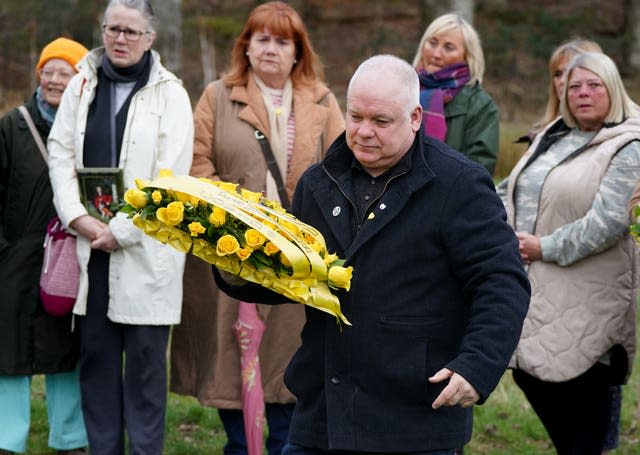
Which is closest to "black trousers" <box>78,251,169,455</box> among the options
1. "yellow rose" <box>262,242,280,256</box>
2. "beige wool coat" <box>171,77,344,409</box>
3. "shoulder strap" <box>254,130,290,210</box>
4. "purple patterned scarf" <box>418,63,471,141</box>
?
"beige wool coat" <box>171,77,344,409</box>

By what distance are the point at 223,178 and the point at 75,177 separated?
0.81 m

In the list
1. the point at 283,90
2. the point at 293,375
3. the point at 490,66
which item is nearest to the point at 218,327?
the point at 283,90

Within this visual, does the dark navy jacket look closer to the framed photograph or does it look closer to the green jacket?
the framed photograph

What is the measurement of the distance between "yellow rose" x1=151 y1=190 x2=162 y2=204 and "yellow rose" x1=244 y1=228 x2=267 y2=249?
351mm

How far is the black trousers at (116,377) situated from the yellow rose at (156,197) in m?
2.08

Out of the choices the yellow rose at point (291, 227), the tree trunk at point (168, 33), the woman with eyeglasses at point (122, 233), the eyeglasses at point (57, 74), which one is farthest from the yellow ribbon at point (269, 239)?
the tree trunk at point (168, 33)

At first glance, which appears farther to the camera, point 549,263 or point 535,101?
point 535,101

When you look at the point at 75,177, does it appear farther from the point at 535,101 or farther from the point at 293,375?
the point at 535,101

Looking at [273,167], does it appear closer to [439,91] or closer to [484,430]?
[439,91]

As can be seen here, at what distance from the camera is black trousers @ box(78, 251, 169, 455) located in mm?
5965

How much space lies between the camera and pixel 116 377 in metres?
6.08

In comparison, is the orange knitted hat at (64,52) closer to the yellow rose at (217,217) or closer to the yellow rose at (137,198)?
the yellow rose at (137,198)

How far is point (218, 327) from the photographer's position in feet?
20.6

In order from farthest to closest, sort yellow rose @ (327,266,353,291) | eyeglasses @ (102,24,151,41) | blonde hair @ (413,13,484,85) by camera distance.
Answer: blonde hair @ (413,13,484,85) → eyeglasses @ (102,24,151,41) → yellow rose @ (327,266,353,291)
